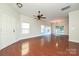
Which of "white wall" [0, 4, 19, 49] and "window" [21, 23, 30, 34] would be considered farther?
"window" [21, 23, 30, 34]

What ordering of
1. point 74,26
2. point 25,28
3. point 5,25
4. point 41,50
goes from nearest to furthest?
point 41,50 → point 5,25 → point 74,26 → point 25,28

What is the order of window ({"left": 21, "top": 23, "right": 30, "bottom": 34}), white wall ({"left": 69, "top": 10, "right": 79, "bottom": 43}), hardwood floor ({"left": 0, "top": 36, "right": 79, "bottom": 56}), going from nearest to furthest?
hardwood floor ({"left": 0, "top": 36, "right": 79, "bottom": 56}), white wall ({"left": 69, "top": 10, "right": 79, "bottom": 43}), window ({"left": 21, "top": 23, "right": 30, "bottom": 34})

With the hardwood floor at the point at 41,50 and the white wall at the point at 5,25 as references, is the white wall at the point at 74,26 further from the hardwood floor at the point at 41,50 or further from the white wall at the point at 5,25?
the white wall at the point at 5,25

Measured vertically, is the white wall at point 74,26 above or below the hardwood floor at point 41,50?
above

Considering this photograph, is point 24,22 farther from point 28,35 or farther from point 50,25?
point 50,25

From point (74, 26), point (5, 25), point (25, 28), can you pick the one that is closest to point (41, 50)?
point (5, 25)

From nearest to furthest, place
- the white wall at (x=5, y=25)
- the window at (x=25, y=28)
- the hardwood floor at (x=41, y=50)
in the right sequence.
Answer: the hardwood floor at (x=41, y=50) → the white wall at (x=5, y=25) → the window at (x=25, y=28)

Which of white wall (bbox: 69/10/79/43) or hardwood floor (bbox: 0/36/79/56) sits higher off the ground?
white wall (bbox: 69/10/79/43)

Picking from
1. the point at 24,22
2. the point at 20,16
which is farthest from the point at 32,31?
the point at 20,16

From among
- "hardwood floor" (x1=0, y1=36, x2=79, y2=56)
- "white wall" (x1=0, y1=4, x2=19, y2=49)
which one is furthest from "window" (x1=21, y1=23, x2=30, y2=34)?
"hardwood floor" (x1=0, y1=36, x2=79, y2=56)

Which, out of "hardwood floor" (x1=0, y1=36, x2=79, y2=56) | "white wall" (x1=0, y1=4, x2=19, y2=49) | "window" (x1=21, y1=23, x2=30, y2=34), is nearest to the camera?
"hardwood floor" (x1=0, y1=36, x2=79, y2=56)

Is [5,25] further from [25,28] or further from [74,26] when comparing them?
[74,26]

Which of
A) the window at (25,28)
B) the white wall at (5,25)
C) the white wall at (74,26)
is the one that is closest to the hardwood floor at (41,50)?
the white wall at (5,25)

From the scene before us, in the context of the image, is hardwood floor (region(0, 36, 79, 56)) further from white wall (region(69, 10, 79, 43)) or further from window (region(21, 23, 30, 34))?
window (region(21, 23, 30, 34))
